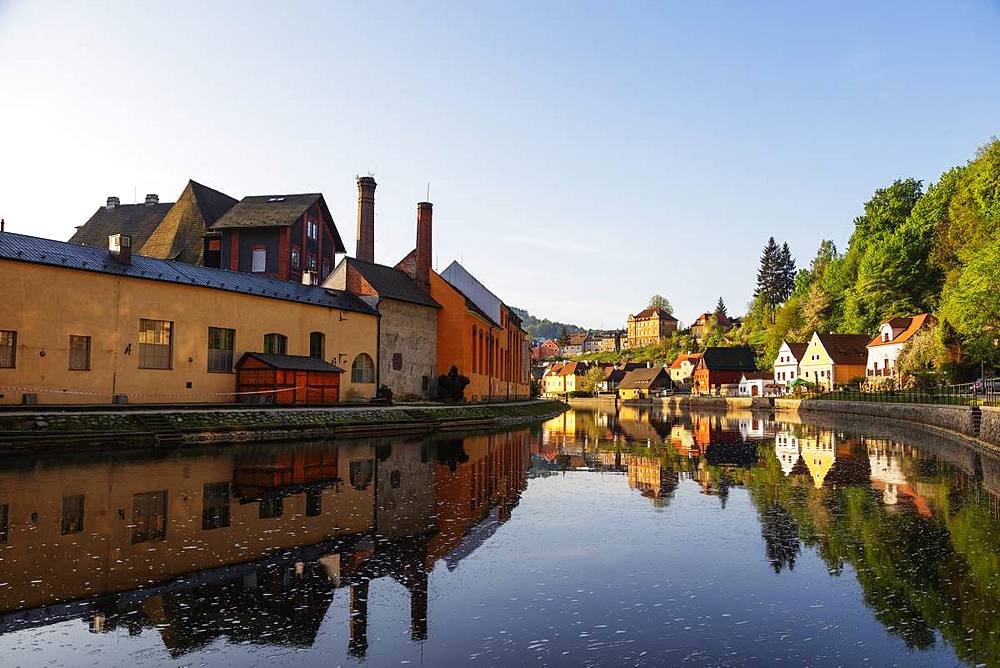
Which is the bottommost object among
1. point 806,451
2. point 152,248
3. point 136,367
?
point 806,451

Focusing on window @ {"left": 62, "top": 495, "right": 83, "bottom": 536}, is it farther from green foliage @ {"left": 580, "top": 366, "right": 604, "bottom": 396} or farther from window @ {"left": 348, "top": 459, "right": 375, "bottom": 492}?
green foliage @ {"left": 580, "top": 366, "right": 604, "bottom": 396}

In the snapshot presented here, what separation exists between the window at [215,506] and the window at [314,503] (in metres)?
1.57

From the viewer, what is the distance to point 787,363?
Answer: 107 m

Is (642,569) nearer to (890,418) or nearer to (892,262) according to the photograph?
(890,418)

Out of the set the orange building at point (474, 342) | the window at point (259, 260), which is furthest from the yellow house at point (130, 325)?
the window at point (259, 260)

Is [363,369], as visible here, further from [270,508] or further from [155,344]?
[270,508]

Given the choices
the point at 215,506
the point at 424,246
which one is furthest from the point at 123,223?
the point at 215,506

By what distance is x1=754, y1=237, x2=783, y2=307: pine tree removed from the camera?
159500 mm

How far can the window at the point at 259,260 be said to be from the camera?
5584 centimetres

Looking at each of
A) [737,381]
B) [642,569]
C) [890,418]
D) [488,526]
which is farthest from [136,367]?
[737,381]

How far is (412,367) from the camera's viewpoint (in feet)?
170

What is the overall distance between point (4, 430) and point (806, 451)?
100.0 ft

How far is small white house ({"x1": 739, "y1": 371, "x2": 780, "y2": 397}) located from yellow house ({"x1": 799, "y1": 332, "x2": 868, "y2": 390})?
11336 millimetres

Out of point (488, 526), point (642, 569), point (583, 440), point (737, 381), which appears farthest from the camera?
point (737, 381)
